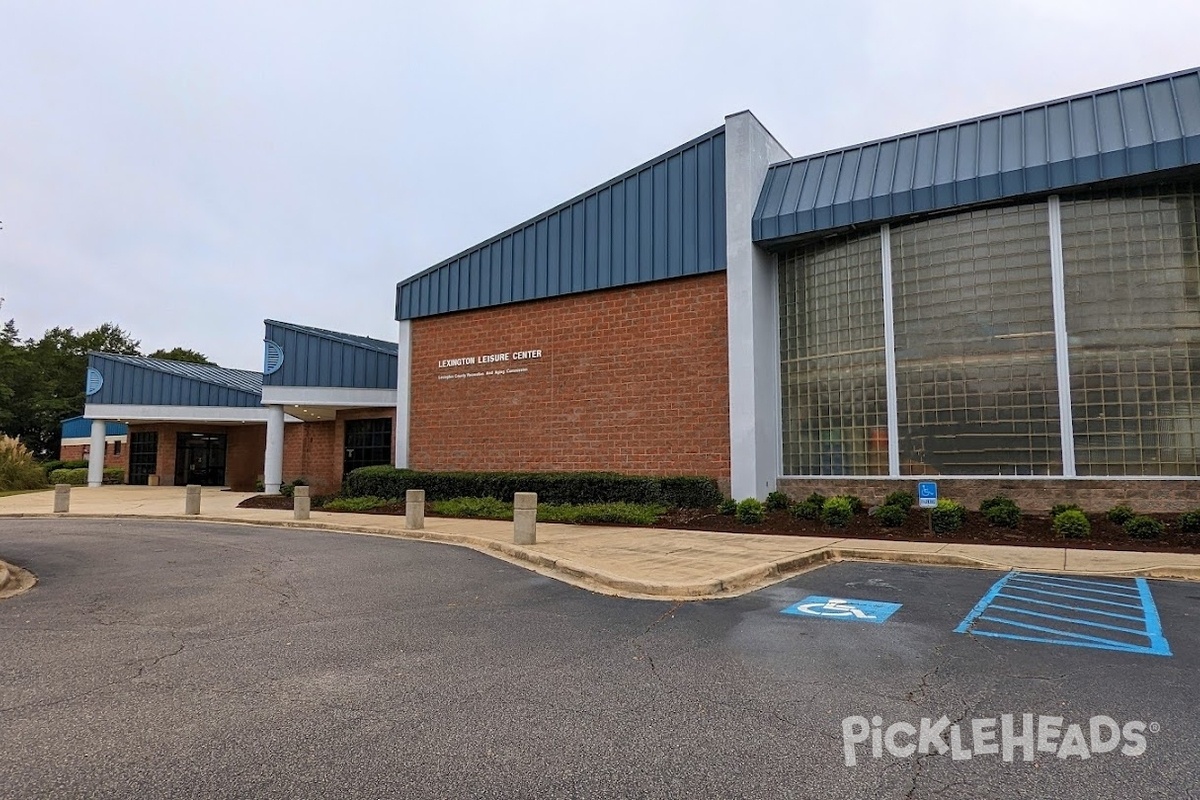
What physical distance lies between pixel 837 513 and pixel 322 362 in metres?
20.1

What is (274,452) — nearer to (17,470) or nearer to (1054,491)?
(17,470)

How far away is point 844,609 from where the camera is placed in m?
7.55

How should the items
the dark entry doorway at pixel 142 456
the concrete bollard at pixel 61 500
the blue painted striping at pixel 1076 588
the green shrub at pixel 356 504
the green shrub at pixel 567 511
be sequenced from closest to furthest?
the blue painted striping at pixel 1076 588, the green shrub at pixel 567 511, the green shrub at pixel 356 504, the concrete bollard at pixel 61 500, the dark entry doorway at pixel 142 456

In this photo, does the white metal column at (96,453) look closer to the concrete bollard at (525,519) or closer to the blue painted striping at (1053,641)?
the concrete bollard at (525,519)

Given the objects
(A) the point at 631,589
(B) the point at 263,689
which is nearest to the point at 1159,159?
(A) the point at 631,589

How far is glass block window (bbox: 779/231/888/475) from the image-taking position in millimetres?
16281

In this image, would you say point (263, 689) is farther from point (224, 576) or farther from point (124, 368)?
point (124, 368)

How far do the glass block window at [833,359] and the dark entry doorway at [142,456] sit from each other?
33.4 metres

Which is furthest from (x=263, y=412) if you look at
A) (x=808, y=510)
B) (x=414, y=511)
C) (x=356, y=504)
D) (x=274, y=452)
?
(x=808, y=510)

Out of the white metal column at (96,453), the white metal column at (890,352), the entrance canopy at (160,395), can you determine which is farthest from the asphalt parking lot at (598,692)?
the white metal column at (96,453)

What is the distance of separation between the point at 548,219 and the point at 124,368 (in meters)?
24.6

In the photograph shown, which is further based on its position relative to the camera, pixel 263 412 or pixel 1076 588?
pixel 263 412

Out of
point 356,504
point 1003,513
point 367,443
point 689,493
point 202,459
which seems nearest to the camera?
point 1003,513

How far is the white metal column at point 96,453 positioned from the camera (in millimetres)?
34781
